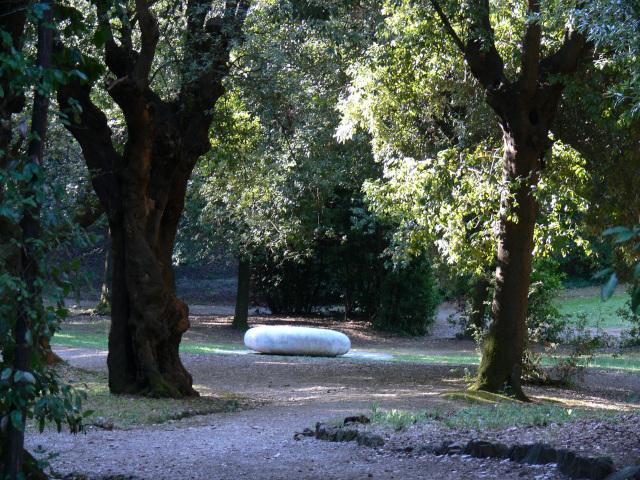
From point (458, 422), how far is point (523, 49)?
624 centimetres

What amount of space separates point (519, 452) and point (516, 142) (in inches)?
238

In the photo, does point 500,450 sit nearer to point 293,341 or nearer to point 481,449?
point 481,449

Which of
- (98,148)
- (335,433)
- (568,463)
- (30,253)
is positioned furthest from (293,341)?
(30,253)

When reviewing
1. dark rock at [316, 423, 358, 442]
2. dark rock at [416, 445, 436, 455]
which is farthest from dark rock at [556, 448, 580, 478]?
dark rock at [316, 423, 358, 442]

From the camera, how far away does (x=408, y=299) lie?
24.9m

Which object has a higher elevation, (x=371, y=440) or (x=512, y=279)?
(x=512, y=279)

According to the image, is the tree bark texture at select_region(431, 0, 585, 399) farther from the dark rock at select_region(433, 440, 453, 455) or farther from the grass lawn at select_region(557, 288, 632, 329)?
the grass lawn at select_region(557, 288, 632, 329)

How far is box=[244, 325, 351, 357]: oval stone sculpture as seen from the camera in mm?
16625

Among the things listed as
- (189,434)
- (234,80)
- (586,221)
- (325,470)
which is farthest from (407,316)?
(325,470)

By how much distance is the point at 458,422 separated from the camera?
6.64 metres

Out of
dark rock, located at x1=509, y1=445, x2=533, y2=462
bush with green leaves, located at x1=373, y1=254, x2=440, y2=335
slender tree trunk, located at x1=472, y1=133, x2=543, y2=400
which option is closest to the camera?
dark rock, located at x1=509, y1=445, x2=533, y2=462

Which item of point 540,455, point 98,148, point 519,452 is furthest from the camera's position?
point 98,148

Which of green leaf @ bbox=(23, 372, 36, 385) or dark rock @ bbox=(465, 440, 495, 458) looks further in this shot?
dark rock @ bbox=(465, 440, 495, 458)

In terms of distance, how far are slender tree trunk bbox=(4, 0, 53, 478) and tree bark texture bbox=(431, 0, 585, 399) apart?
7505 mm
